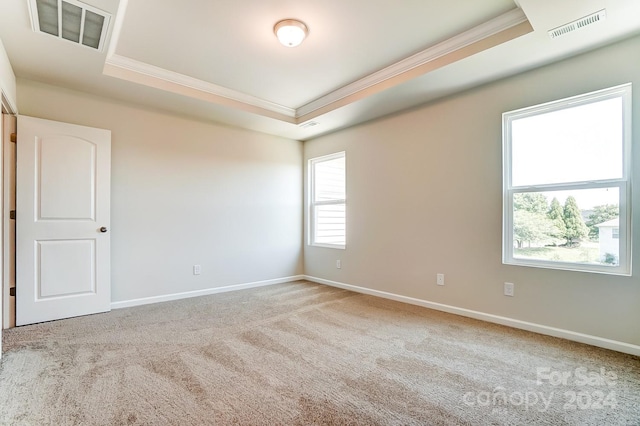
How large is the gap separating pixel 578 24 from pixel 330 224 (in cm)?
366

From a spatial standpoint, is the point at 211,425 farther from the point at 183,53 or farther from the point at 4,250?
the point at 183,53

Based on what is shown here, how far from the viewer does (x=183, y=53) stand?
292cm

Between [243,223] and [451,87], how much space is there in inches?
130

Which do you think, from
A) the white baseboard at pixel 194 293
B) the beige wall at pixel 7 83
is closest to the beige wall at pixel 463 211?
the white baseboard at pixel 194 293

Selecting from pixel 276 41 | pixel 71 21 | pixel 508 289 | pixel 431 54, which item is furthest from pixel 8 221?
pixel 508 289

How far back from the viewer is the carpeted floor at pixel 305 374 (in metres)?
1.64

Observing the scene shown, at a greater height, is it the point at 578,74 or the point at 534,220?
the point at 578,74

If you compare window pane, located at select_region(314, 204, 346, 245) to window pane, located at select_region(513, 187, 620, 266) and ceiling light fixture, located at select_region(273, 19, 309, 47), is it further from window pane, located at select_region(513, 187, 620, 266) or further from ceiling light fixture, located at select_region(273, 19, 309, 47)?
ceiling light fixture, located at select_region(273, 19, 309, 47)

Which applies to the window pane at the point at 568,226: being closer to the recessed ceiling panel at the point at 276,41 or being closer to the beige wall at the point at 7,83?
the recessed ceiling panel at the point at 276,41

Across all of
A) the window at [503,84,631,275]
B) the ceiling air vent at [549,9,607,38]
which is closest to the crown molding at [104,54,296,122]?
the window at [503,84,631,275]

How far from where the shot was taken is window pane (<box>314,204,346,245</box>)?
15.7ft

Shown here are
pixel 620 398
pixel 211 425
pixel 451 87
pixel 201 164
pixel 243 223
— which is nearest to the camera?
pixel 211 425

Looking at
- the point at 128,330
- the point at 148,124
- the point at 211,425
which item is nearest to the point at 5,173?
the point at 148,124

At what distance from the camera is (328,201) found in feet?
16.5
